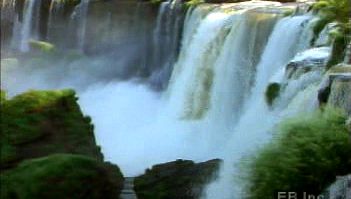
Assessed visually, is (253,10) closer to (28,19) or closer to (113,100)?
(113,100)

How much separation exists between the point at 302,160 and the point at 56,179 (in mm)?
2642

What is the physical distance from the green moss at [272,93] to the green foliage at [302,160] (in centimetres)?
340

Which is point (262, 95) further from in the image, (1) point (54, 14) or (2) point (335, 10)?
(1) point (54, 14)

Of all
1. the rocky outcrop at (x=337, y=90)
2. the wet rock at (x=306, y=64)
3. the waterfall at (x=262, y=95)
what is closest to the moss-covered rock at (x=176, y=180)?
the waterfall at (x=262, y=95)

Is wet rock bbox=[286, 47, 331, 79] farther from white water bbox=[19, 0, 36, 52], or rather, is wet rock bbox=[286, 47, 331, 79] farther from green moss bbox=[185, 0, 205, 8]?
white water bbox=[19, 0, 36, 52]

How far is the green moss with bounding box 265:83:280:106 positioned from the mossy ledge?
180 inches

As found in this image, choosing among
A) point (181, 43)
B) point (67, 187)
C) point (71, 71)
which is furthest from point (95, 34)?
point (67, 187)

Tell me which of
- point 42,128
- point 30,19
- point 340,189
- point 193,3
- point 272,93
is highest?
point 193,3

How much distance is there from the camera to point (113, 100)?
17.1 meters

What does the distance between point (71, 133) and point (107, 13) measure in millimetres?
15918

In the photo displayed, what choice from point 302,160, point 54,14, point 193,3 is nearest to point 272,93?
point 302,160

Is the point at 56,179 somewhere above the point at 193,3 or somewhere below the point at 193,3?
below

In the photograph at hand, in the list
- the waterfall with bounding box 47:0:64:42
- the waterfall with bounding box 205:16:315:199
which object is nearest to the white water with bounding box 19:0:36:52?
the waterfall with bounding box 47:0:64:42

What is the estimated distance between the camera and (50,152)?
689 cm
